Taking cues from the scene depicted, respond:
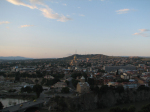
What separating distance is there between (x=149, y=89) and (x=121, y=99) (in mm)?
2994

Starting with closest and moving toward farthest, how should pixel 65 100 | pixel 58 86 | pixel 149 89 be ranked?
pixel 65 100, pixel 149 89, pixel 58 86

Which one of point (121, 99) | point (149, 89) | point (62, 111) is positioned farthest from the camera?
point (149, 89)

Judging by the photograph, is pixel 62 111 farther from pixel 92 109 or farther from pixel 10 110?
pixel 10 110

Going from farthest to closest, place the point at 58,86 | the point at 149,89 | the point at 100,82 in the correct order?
the point at 100,82 < the point at 58,86 < the point at 149,89

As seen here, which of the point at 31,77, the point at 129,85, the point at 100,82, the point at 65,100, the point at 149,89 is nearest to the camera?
the point at 65,100

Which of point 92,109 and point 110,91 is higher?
point 110,91

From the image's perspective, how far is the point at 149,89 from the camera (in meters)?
14.0

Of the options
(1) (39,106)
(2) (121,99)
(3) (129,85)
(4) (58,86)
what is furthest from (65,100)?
(3) (129,85)

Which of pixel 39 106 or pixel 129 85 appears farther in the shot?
pixel 129 85

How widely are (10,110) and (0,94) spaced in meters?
5.92

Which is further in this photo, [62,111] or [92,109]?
[92,109]

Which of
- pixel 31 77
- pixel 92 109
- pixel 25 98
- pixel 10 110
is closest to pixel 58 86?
pixel 25 98

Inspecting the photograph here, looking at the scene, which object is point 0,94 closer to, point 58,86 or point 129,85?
point 58,86

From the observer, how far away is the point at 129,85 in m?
15.4
